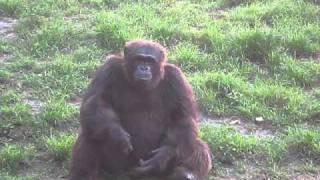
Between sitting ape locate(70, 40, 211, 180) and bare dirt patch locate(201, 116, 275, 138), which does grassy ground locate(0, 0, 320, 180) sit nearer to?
bare dirt patch locate(201, 116, 275, 138)

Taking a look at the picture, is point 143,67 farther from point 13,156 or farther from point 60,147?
point 13,156

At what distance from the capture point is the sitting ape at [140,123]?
622cm

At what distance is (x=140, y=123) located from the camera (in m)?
6.45

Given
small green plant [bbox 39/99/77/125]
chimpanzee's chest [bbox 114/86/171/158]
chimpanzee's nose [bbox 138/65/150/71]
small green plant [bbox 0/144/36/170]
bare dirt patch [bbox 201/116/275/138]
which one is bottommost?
bare dirt patch [bbox 201/116/275/138]

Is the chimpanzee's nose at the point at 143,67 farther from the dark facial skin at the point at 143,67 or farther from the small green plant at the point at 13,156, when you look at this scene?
the small green plant at the point at 13,156

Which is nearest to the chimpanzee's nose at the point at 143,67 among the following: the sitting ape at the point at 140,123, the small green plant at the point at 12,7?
the sitting ape at the point at 140,123

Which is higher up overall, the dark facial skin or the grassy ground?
the dark facial skin

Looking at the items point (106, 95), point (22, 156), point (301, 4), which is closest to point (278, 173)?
point (106, 95)

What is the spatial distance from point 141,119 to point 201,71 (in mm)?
2263

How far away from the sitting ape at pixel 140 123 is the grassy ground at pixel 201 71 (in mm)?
494

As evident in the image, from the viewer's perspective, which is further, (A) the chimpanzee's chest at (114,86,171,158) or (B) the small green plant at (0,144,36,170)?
(B) the small green plant at (0,144,36,170)

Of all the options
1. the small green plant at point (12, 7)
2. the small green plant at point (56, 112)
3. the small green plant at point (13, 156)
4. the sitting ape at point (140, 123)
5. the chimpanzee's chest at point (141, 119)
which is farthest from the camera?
the small green plant at point (12, 7)

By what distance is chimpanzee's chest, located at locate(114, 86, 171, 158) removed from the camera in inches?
253

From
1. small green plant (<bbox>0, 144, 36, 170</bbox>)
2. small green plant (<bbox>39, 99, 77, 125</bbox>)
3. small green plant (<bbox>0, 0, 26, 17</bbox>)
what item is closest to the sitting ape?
small green plant (<bbox>0, 144, 36, 170</bbox>)
